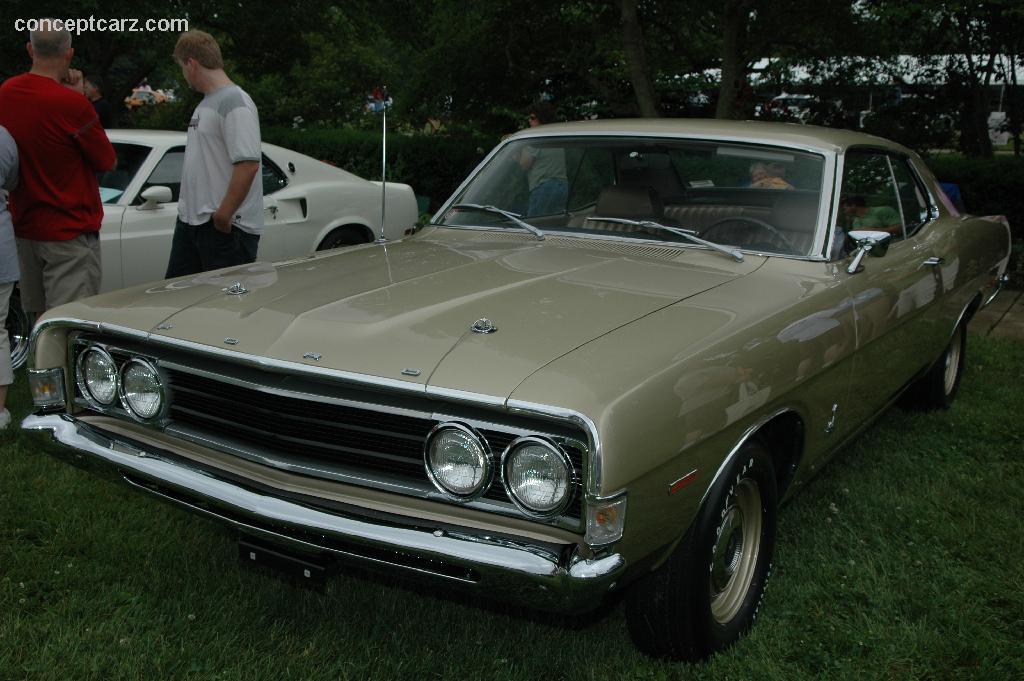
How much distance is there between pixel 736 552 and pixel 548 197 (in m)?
1.87

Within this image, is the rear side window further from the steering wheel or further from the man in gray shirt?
the man in gray shirt

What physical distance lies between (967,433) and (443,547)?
3.58m

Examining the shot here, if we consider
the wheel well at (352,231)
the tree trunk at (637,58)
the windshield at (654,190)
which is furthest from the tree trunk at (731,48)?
the windshield at (654,190)

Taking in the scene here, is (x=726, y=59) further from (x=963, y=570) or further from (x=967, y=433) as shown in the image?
(x=963, y=570)

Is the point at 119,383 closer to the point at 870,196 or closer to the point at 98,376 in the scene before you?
the point at 98,376

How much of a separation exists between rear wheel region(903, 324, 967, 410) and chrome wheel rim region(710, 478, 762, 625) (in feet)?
7.52

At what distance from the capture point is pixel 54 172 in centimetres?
463

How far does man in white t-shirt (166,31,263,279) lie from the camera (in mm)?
4684

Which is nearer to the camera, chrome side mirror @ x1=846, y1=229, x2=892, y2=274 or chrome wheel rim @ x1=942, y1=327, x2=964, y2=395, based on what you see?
chrome side mirror @ x1=846, y1=229, x2=892, y2=274

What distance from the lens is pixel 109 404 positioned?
122 inches

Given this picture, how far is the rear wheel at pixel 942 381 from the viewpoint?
16.9 ft

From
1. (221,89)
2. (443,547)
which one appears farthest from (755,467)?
(221,89)

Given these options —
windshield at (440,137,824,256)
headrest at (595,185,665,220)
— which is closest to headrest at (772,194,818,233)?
windshield at (440,137,824,256)

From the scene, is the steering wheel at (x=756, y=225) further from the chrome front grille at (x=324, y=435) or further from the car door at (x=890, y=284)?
the chrome front grille at (x=324, y=435)
